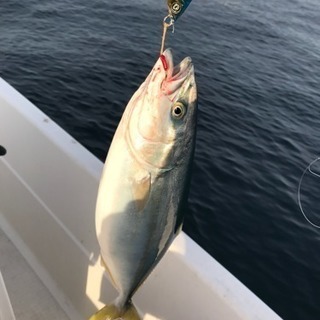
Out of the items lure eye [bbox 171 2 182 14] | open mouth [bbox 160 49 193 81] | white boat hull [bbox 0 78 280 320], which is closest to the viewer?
open mouth [bbox 160 49 193 81]

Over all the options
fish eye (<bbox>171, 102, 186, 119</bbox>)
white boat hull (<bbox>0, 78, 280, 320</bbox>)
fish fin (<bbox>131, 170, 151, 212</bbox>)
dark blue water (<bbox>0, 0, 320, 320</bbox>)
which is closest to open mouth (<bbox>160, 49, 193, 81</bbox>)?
fish eye (<bbox>171, 102, 186, 119</bbox>)

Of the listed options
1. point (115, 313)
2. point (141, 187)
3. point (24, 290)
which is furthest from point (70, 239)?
point (141, 187)

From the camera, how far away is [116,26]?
57.1 feet

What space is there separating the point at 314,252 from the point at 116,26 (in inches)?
516

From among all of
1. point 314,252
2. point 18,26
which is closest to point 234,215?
point 314,252

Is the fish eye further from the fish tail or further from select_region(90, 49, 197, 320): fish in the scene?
the fish tail

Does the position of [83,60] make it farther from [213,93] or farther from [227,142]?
[227,142]

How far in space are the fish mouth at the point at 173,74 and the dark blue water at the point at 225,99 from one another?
585cm

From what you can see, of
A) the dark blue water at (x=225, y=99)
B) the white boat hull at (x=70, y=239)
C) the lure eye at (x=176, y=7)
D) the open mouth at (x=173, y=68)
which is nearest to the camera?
the open mouth at (x=173, y=68)

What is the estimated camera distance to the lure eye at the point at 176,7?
2.43 metres

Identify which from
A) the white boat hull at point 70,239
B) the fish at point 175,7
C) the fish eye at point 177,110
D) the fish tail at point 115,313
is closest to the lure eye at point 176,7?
the fish at point 175,7

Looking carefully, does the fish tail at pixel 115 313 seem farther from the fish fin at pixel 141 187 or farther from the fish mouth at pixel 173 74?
the fish mouth at pixel 173 74

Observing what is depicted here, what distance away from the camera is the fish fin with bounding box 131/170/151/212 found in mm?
2020

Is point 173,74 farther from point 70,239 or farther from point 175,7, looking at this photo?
point 70,239
